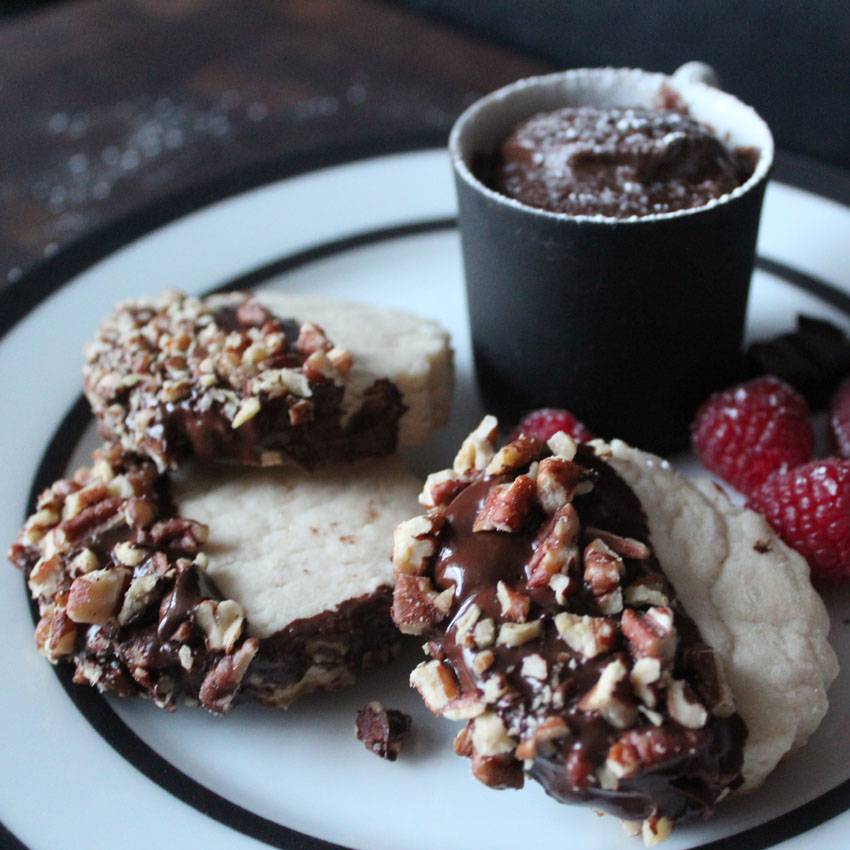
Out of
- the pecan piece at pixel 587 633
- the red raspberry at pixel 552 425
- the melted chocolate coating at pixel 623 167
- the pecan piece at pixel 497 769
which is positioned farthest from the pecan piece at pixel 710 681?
the melted chocolate coating at pixel 623 167

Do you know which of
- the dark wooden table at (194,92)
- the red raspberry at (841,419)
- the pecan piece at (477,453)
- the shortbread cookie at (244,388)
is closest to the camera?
the pecan piece at (477,453)

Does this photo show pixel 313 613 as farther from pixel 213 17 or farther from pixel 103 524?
pixel 213 17

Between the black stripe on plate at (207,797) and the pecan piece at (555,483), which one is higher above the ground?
the pecan piece at (555,483)

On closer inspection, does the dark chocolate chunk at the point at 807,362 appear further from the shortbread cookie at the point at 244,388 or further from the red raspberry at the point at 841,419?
the shortbread cookie at the point at 244,388

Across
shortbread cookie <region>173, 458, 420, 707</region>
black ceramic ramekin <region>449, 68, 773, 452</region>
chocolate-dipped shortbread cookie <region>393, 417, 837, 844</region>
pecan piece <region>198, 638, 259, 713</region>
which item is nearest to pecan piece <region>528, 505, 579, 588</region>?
chocolate-dipped shortbread cookie <region>393, 417, 837, 844</region>

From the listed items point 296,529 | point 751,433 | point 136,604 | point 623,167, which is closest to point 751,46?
point 623,167

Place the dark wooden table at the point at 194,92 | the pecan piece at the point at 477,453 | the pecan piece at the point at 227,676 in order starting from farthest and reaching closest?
the dark wooden table at the point at 194,92, the pecan piece at the point at 477,453, the pecan piece at the point at 227,676

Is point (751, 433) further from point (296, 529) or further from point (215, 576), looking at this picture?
point (215, 576)

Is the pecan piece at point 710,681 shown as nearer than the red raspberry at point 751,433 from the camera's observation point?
→ Yes
